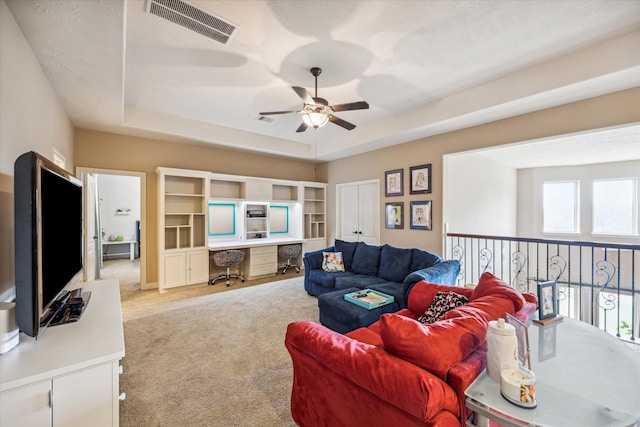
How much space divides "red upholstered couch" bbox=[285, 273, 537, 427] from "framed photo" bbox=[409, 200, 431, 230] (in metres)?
3.25

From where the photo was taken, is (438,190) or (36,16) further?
(438,190)

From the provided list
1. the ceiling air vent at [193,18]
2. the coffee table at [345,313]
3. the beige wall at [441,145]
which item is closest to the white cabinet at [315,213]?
the beige wall at [441,145]

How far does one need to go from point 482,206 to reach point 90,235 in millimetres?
7612

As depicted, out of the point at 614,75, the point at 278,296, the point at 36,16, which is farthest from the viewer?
the point at 278,296

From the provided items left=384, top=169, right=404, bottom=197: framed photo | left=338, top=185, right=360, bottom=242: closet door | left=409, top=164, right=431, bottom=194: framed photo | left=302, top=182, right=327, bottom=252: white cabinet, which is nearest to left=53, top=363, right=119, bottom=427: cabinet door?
left=409, top=164, right=431, bottom=194: framed photo

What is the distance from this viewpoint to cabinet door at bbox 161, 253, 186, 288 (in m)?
4.73

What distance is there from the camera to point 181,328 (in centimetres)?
329

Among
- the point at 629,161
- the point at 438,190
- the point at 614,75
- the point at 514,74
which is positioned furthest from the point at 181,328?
the point at 629,161

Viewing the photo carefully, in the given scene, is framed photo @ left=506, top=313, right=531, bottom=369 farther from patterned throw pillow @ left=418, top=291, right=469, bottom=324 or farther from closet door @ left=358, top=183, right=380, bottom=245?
closet door @ left=358, top=183, right=380, bottom=245

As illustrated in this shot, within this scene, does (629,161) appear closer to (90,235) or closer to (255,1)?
(255,1)

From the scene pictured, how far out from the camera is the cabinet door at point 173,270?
15.5ft

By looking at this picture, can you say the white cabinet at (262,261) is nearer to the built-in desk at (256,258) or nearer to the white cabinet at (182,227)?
the built-in desk at (256,258)

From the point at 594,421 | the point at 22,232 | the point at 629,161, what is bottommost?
the point at 594,421

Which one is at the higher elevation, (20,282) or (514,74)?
(514,74)
